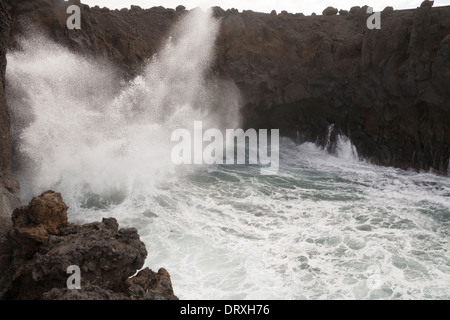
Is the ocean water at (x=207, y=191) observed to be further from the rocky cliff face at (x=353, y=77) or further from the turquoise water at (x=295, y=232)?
the rocky cliff face at (x=353, y=77)

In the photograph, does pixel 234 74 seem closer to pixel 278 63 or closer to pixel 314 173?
pixel 278 63

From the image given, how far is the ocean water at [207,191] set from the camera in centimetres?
595

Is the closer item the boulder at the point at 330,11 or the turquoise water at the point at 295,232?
the turquoise water at the point at 295,232

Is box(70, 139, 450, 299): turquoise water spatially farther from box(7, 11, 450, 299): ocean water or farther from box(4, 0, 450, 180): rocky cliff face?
box(4, 0, 450, 180): rocky cliff face

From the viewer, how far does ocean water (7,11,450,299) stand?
5.95 metres

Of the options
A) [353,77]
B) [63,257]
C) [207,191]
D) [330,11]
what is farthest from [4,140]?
[330,11]

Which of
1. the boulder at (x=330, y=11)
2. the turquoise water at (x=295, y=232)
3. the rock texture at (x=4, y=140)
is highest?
the boulder at (x=330, y=11)

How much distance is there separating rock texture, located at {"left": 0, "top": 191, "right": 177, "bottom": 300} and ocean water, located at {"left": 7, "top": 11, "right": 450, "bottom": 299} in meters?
1.41

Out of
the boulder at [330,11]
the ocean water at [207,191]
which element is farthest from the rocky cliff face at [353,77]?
the ocean water at [207,191]

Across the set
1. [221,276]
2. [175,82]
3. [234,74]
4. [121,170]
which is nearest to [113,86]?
[175,82]

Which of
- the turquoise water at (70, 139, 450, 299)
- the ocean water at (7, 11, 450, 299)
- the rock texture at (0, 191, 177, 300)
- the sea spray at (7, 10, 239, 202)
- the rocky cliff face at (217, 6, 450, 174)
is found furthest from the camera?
the rocky cliff face at (217, 6, 450, 174)

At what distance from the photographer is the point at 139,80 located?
12.9 meters

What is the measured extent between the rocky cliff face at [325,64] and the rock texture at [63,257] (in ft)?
23.1

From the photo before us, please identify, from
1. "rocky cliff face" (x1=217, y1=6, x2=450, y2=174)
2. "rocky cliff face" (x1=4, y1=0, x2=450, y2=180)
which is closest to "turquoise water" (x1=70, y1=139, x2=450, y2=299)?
"rocky cliff face" (x1=217, y1=6, x2=450, y2=174)
